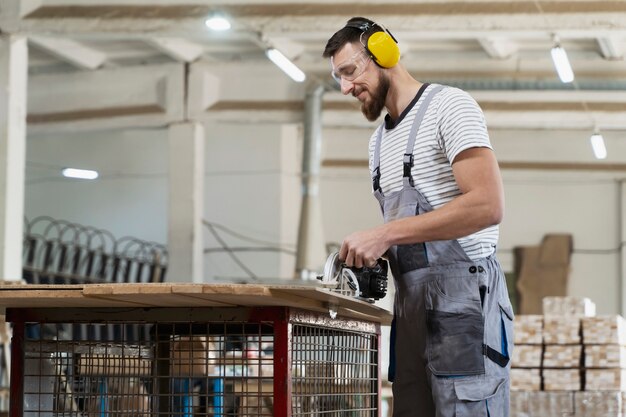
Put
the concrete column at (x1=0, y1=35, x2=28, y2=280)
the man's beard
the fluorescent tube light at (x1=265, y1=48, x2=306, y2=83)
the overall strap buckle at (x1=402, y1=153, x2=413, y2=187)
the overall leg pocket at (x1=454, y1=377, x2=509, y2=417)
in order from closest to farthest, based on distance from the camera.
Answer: the overall leg pocket at (x1=454, y1=377, x2=509, y2=417)
the overall strap buckle at (x1=402, y1=153, x2=413, y2=187)
the man's beard
the concrete column at (x1=0, y1=35, x2=28, y2=280)
the fluorescent tube light at (x1=265, y1=48, x2=306, y2=83)

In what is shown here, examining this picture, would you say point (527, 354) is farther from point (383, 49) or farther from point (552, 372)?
point (383, 49)

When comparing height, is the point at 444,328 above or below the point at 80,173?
below

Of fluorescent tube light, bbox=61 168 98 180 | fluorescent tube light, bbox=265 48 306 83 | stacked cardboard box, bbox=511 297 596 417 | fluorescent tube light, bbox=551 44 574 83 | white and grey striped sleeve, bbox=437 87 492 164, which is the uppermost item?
fluorescent tube light, bbox=265 48 306 83

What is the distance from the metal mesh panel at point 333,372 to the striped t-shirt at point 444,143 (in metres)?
0.48

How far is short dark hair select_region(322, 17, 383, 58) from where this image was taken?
282 centimetres

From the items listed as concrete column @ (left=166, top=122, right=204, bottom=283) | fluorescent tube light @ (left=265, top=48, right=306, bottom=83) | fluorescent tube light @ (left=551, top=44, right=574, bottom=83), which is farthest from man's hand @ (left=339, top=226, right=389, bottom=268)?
concrete column @ (left=166, top=122, right=204, bottom=283)

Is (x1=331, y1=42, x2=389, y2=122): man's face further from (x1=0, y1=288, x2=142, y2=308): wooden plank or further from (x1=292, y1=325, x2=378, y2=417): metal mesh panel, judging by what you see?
(x1=0, y1=288, x2=142, y2=308): wooden plank

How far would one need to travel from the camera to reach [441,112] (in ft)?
8.54

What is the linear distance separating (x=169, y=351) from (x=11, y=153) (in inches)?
336

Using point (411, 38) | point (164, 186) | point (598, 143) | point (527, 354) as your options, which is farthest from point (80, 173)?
point (527, 354)

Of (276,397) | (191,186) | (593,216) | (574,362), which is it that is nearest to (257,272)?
(191,186)

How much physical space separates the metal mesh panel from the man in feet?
0.76

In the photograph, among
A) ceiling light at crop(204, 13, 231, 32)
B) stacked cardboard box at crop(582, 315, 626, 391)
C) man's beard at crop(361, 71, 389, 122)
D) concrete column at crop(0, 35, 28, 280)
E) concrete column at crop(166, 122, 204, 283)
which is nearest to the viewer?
man's beard at crop(361, 71, 389, 122)

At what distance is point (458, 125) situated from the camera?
255 cm
